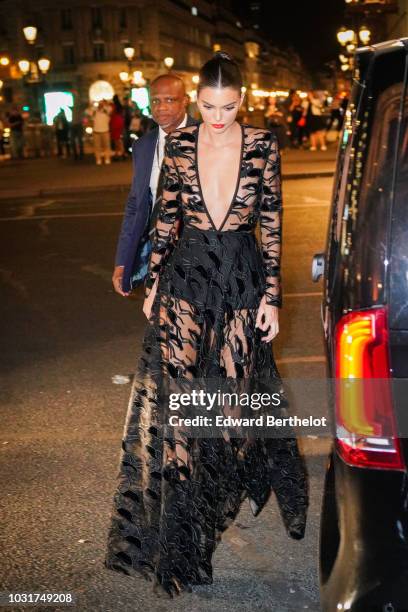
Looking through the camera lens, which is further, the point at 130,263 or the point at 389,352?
the point at 130,263

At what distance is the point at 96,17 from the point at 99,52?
3.46 metres

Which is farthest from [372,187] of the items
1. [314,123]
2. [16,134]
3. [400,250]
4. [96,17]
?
[96,17]

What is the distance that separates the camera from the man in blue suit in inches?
178

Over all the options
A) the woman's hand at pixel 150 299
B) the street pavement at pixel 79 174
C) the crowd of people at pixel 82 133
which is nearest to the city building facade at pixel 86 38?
the crowd of people at pixel 82 133

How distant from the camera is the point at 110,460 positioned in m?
4.77

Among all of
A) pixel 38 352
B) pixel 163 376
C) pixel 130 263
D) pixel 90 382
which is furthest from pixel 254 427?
pixel 38 352

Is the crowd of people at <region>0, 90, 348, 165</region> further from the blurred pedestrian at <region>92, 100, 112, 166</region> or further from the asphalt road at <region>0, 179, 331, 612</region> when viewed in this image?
the asphalt road at <region>0, 179, 331, 612</region>

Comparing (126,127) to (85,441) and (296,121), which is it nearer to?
(296,121)

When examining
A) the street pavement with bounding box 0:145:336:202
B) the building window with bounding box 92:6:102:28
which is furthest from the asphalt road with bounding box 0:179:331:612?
the building window with bounding box 92:6:102:28

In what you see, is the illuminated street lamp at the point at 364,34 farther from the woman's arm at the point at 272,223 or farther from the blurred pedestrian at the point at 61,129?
the woman's arm at the point at 272,223

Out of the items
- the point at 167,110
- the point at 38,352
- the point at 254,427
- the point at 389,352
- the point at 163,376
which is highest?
the point at 167,110

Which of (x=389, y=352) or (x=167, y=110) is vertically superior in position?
(x=167, y=110)

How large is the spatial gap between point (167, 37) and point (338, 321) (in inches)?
3990

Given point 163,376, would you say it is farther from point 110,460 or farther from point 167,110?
point 167,110
